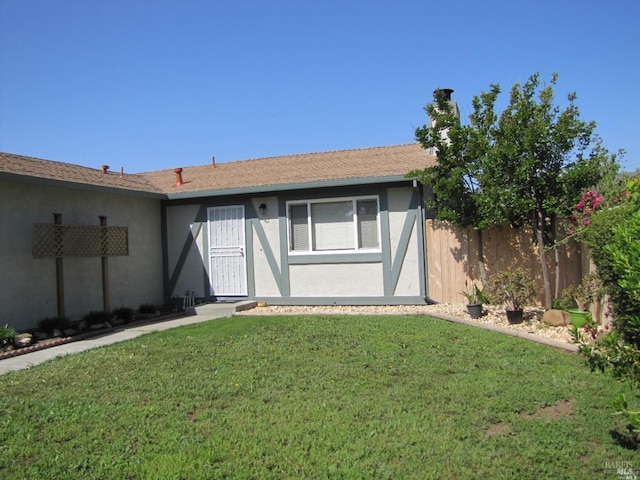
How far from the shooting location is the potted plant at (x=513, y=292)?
835cm

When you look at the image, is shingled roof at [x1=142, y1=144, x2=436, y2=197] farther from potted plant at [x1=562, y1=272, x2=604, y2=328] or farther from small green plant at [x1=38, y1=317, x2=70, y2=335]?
small green plant at [x1=38, y1=317, x2=70, y2=335]

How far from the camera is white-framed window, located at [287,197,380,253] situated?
11.4m

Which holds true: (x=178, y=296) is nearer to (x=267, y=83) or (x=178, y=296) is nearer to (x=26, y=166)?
(x=26, y=166)

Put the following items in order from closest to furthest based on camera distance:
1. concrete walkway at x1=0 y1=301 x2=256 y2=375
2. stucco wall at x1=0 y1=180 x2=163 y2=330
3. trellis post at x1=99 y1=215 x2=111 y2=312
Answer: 1. concrete walkway at x1=0 y1=301 x2=256 y2=375
2. stucco wall at x1=0 y1=180 x2=163 y2=330
3. trellis post at x1=99 y1=215 x2=111 y2=312

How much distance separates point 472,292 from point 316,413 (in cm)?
664

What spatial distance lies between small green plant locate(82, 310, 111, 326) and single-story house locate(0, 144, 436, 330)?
1.86ft

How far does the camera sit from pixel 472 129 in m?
9.27

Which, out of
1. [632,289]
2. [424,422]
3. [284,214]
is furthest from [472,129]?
[632,289]

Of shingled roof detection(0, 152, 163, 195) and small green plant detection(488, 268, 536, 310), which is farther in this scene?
shingled roof detection(0, 152, 163, 195)

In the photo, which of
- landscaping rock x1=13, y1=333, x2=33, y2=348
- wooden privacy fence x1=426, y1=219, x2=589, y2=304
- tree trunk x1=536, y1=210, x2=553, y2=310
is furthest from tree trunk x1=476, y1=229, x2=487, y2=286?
landscaping rock x1=13, y1=333, x2=33, y2=348

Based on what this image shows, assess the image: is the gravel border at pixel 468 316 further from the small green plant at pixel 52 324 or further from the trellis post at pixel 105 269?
the small green plant at pixel 52 324

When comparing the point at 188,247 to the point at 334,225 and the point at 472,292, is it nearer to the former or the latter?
the point at 334,225

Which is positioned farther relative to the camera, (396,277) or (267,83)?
(267,83)

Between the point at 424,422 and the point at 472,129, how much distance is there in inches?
256
